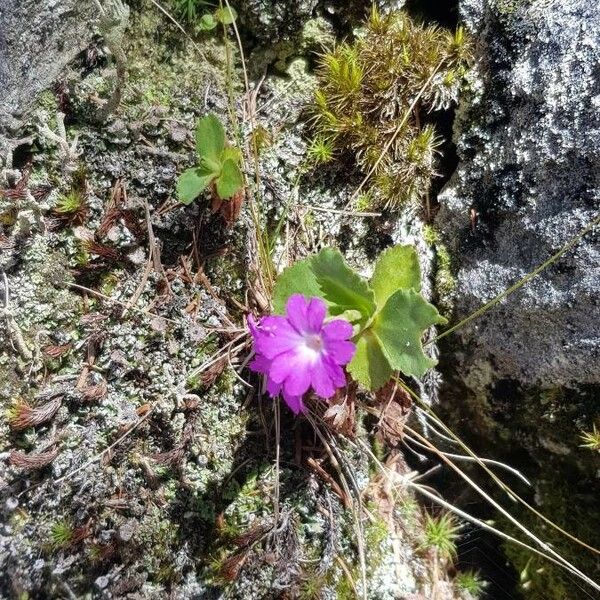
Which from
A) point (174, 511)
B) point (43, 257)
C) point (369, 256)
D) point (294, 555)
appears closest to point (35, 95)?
point (43, 257)

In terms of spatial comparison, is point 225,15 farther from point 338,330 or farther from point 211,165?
point 338,330

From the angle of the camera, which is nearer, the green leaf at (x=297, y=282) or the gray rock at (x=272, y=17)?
the green leaf at (x=297, y=282)

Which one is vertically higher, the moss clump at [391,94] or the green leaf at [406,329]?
the moss clump at [391,94]

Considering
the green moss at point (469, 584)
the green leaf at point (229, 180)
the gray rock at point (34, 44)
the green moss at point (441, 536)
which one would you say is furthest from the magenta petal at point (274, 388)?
the gray rock at point (34, 44)

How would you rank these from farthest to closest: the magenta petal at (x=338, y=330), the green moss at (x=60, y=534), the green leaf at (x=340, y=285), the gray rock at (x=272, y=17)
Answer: the gray rock at (x=272, y=17) < the green moss at (x=60, y=534) < the green leaf at (x=340, y=285) < the magenta petal at (x=338, y=330)

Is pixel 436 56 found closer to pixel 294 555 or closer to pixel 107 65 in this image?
pixel 107 65

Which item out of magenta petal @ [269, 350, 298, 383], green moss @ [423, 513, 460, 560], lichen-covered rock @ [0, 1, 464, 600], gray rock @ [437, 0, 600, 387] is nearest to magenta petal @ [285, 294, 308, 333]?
magenta petal @ [269, 350, 298, 383]

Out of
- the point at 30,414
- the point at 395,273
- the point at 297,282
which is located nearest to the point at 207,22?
the point at 297,282

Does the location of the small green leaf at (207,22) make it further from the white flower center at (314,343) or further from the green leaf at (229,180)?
the white flower center at (314,343)
